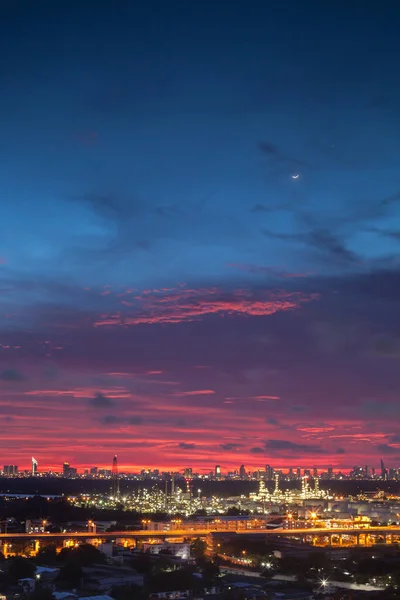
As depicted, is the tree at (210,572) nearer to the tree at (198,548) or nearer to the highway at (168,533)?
the tree at (198,548)

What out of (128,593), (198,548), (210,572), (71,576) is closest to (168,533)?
(198,548)

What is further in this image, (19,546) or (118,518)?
(118,518)

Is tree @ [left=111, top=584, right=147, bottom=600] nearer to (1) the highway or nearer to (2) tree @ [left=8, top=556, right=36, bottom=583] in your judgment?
(2) tree @ [left=8, top=556, right=36, bottom=583]

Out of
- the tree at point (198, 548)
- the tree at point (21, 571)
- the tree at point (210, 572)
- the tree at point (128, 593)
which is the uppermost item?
the tree at point (21, 571)

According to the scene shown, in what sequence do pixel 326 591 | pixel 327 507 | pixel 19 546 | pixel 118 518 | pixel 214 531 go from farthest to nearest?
pixel 327 507, pixel 118 518, pixel 214 531, pixel 19 546, pixel 326 591

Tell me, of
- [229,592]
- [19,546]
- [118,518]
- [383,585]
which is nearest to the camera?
[229,592]

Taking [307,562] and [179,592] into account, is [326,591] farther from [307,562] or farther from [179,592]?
[307,562]

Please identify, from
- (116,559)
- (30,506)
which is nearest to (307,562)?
(116,559)

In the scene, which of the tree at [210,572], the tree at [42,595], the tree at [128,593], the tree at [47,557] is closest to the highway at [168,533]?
the tree at [47,557]

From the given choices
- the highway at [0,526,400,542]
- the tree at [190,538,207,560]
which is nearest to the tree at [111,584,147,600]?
the tree at [190,538,207,560]

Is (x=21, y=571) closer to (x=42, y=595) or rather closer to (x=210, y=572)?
(x=42, y=595)

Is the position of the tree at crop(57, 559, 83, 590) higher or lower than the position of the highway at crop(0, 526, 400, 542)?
higher
